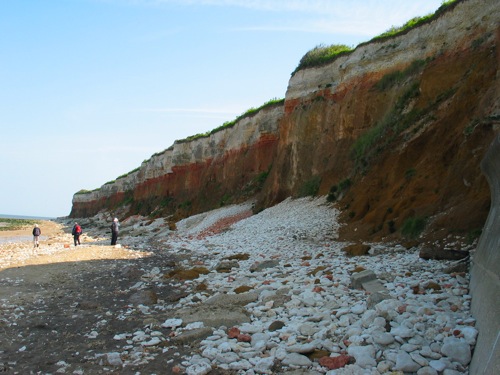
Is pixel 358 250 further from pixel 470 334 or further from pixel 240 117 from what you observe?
pixel 240 117

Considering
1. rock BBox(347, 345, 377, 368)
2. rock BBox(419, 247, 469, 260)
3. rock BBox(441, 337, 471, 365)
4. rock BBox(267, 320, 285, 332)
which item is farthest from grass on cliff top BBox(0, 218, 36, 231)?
rock BBox(441, 337, 471, 365)

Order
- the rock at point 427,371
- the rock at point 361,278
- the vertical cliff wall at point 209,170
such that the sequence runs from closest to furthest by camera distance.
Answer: the rock at point 427,371, the rock at point 361,278, the vertical cliff wall at point 209,170

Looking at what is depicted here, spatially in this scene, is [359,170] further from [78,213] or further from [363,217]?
[78,213]

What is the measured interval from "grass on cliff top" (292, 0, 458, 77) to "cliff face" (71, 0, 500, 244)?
339mm

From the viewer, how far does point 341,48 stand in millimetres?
30938

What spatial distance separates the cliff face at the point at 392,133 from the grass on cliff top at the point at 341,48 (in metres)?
0.34

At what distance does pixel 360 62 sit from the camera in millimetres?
25422

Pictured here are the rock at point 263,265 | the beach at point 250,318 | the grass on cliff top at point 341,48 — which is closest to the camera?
the beach at point 250,318

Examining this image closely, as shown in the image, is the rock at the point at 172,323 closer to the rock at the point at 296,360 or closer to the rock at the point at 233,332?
the rock at the point at 233,332

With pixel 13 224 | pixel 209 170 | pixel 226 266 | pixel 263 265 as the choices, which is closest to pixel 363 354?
pixel 263 265

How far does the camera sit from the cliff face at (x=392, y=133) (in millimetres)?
12219

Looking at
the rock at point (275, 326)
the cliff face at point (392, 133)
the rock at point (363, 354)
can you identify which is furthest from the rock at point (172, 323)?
the cliff face at point (392, 133)

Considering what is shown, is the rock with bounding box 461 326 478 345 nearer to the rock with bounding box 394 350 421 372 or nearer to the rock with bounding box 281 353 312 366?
the rock with bounding box 394 350 421 372

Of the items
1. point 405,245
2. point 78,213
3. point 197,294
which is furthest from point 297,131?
point 78,213
